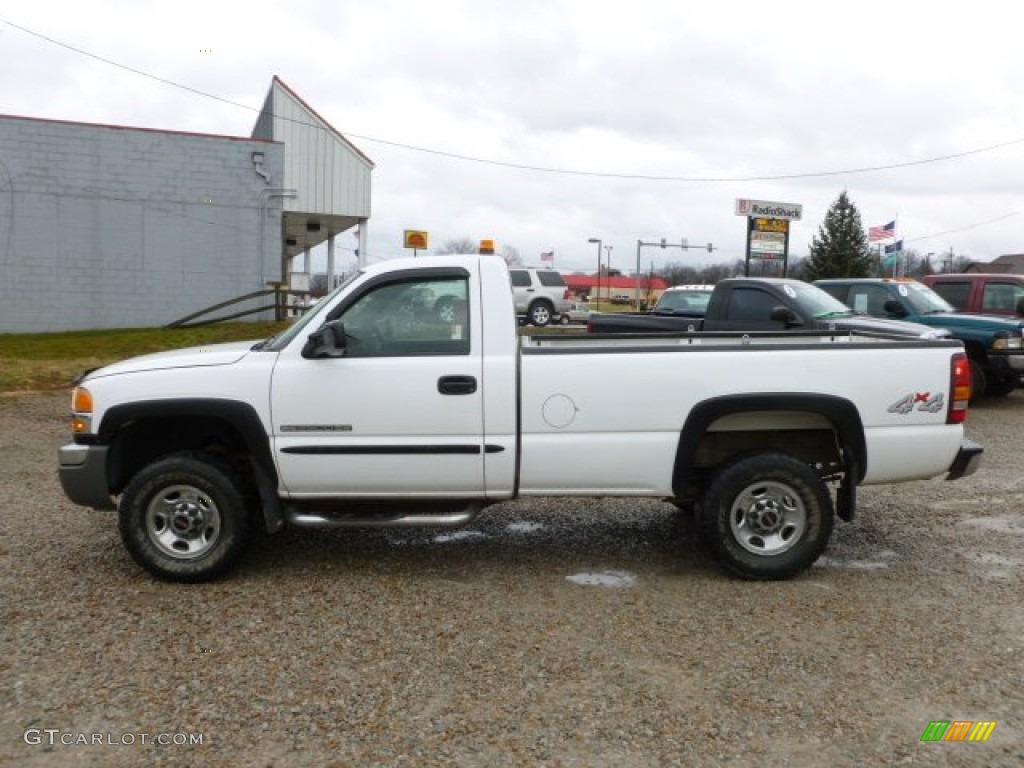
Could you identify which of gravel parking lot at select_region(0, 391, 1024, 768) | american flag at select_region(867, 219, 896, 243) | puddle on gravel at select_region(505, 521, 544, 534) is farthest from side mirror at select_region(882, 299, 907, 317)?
american flag at select_region(867, 219, 896, 243)

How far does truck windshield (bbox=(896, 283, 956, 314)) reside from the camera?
1263cm

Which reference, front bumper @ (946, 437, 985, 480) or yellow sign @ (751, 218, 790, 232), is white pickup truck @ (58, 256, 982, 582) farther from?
yellow sign @ (751, 218, 790, 232)

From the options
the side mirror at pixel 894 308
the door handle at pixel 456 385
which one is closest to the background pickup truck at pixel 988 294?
the side mirror at pixel 894 308

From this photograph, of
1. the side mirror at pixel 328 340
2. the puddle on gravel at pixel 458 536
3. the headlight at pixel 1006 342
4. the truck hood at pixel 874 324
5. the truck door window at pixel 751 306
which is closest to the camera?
the side mirror at pixel 328 340

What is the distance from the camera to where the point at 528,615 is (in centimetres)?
455

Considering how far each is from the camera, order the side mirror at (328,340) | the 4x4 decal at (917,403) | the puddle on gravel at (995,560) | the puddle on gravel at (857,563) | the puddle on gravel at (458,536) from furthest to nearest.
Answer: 1. the puddle on gravel at (458,536)
2. the puddle on gravel at (995,560)
3. the puddle on gravel at (857,563)
4. the 4x4 decal at (917,403)
5. the side mirror at (328,340)

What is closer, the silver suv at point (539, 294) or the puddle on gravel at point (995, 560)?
the puddle on gravel at point (995, 560)

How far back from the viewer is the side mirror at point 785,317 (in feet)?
33.4

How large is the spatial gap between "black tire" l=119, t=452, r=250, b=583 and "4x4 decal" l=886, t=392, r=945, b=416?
371cm

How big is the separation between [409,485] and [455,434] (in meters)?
0.39

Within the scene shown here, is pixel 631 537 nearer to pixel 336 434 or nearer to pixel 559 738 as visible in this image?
pixel 336 434

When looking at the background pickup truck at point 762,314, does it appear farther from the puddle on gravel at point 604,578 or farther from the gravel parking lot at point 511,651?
the puddle on gravel at point 604,578

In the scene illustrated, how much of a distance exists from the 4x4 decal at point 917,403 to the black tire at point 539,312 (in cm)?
2137

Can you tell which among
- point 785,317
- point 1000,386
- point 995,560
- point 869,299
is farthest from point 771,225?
point 995,560
